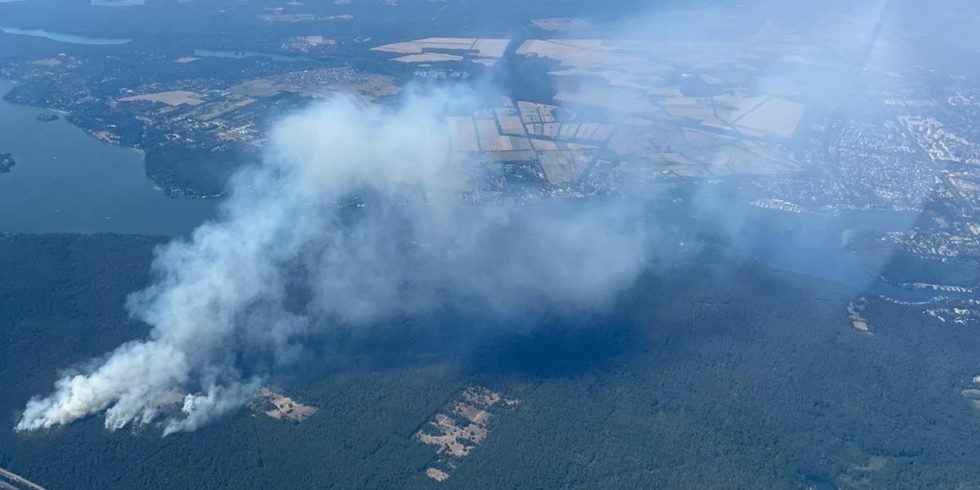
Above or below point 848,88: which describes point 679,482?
below

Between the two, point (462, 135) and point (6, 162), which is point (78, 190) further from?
point (462, 135)

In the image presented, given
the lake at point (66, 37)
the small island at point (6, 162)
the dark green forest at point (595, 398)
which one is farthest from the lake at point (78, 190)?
the lake at point (66, 37)

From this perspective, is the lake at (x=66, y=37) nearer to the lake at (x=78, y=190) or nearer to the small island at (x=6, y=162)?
the lake at (x=78, y=190)

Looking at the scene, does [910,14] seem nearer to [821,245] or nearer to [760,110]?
[760,110]

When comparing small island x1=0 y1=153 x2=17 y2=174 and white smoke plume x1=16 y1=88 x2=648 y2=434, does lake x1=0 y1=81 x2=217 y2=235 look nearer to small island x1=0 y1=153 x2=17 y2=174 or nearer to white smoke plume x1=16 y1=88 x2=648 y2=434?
small island x1=0 y1=153 x2=17 y2=174

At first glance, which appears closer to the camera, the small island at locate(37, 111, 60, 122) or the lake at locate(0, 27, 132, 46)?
the small island at locate(37, 111, 60, 122)

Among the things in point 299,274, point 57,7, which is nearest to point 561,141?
point 299,274

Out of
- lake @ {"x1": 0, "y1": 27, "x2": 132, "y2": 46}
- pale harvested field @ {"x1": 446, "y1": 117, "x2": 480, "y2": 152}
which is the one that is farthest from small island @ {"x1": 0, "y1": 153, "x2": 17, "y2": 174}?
lake @ {"x1": 0, "y1": 27, "x2": 132, "y2": 46}
